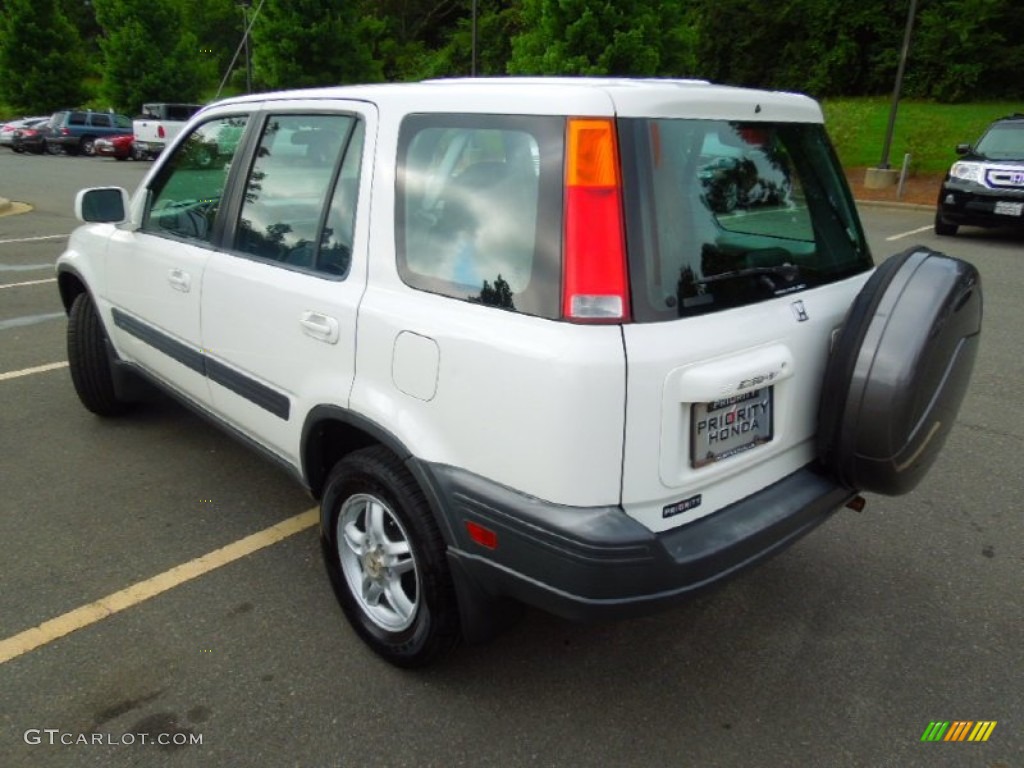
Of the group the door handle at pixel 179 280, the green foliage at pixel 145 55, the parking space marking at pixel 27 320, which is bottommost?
the parking space marking at pixel 27 320

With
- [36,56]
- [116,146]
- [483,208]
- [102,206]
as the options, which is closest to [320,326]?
[483,208]

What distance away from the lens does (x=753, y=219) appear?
7.97 feet

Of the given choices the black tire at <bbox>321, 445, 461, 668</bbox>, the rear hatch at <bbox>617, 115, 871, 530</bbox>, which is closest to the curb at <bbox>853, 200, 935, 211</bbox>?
the rear hatch at <bbox>617, 115, 871, 530</bbox>

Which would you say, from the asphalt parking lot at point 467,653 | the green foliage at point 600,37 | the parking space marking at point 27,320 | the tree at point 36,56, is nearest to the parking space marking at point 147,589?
the asphalt parking lot at point 467,653

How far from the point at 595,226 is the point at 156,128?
27.7m

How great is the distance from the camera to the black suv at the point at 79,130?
29.0 m

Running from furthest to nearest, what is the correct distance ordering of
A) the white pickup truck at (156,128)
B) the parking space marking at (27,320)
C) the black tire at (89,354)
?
the white pickup truck at (156,128) → the parking space marking at (27,320) → the black tire at (89,354)

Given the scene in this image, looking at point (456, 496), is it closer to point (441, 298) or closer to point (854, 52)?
point (441, 298)

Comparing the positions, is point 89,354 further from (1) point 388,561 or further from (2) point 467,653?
(2) point 467,653

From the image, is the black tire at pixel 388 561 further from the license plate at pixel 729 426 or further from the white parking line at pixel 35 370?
the white parking line at pixel 35 370

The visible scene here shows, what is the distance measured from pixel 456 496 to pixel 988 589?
86.7 inches

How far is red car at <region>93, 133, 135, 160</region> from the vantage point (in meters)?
27.4

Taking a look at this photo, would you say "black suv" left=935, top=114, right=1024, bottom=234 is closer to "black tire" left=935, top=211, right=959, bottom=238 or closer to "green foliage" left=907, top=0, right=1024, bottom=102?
"black tire" left=935, top=211, right=959, bottom=238

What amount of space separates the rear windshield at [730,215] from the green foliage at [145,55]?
37858 mm
